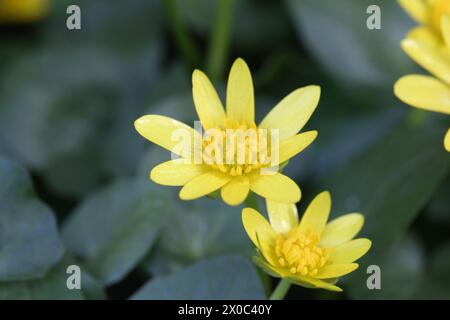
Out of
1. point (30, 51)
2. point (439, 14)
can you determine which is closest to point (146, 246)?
point (439, 14)

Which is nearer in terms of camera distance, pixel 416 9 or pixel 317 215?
pixel 317 215

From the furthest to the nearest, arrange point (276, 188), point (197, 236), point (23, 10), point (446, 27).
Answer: point (23, 10), point (197, 236), point (446, 27), point (276, 188)

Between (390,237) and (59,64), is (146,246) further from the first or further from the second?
(59,64)

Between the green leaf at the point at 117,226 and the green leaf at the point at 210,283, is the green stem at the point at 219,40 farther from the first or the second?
the green leaf at the point at 210,283

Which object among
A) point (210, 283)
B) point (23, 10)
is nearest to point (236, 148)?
point (210, 283)

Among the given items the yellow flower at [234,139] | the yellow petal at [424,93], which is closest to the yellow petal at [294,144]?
the yellow flower at [234,139]

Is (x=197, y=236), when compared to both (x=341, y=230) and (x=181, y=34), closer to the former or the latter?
(x=341, y=230)
